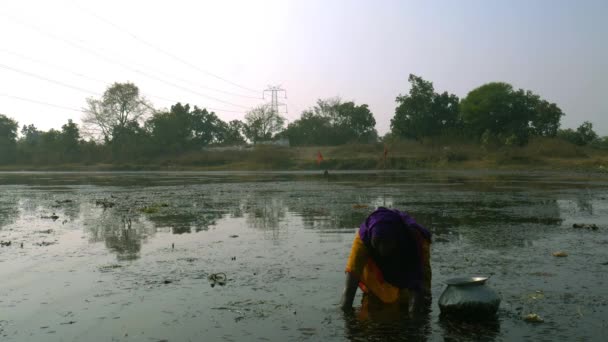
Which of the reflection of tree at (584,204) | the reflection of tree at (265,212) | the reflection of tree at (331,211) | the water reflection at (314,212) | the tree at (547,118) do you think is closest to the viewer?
the water reflection at (314,212)

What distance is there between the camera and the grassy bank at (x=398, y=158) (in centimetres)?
4675

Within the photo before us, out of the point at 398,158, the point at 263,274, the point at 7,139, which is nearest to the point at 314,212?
the point at 263,274

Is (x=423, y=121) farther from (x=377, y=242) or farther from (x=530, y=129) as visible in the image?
(x=377, y=242)

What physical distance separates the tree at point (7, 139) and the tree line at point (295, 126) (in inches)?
5.0

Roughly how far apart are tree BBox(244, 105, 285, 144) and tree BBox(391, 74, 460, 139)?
89.6 ft

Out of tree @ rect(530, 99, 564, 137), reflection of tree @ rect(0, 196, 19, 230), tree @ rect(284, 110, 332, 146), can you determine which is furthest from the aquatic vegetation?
tree @ rect(284, 110, 332, 146)

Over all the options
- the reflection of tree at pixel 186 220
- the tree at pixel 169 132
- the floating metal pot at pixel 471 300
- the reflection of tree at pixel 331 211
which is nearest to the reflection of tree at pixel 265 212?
the reflection of tree at pixel 331 211

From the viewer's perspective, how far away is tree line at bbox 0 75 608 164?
59938mm

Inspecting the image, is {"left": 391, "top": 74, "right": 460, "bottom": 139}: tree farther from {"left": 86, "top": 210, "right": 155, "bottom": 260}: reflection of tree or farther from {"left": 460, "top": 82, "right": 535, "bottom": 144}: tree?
{"left": 86, "top": 210, "right": 155, "bottom": 260}: reflection of tree

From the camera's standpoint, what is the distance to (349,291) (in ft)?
17.7

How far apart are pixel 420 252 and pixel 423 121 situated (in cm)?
5736

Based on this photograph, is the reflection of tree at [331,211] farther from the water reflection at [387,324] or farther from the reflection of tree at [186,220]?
the water reflection at [387,324]

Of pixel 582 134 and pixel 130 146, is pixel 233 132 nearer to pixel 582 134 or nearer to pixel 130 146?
pixel 130 146

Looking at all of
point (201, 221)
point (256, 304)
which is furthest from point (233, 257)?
point (201, 221)
